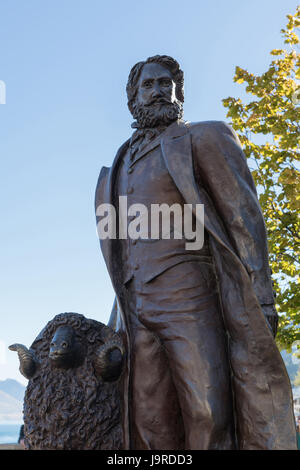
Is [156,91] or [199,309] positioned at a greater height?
[156,91]

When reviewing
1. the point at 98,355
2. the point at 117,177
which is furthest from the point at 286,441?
the point at 117,177

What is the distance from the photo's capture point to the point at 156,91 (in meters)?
4.16

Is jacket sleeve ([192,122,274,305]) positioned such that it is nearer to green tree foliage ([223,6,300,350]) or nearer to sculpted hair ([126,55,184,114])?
sculpted hair ([126,55,184,114])

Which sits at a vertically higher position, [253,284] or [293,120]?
[293,120]

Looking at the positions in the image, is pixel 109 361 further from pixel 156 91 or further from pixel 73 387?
pixel 156 91

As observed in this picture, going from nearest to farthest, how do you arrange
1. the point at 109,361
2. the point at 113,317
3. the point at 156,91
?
the point at 109,361
the point at 156,91
the point at 113,317

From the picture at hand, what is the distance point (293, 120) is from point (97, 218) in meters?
7.53

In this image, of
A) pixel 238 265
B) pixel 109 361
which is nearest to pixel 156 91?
pixel 238 265

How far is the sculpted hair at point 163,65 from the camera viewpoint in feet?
14.2

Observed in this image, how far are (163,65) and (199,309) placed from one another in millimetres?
1944

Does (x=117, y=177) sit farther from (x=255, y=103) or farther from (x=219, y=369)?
(x=255, y=103)

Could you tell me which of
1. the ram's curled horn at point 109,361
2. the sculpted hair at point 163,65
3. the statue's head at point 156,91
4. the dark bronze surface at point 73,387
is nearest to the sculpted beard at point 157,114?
the statue's head at point 156,91

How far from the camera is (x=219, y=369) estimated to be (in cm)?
344

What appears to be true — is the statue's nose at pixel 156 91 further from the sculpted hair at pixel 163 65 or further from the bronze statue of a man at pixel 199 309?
the sculpted hair at pixel 163 65
